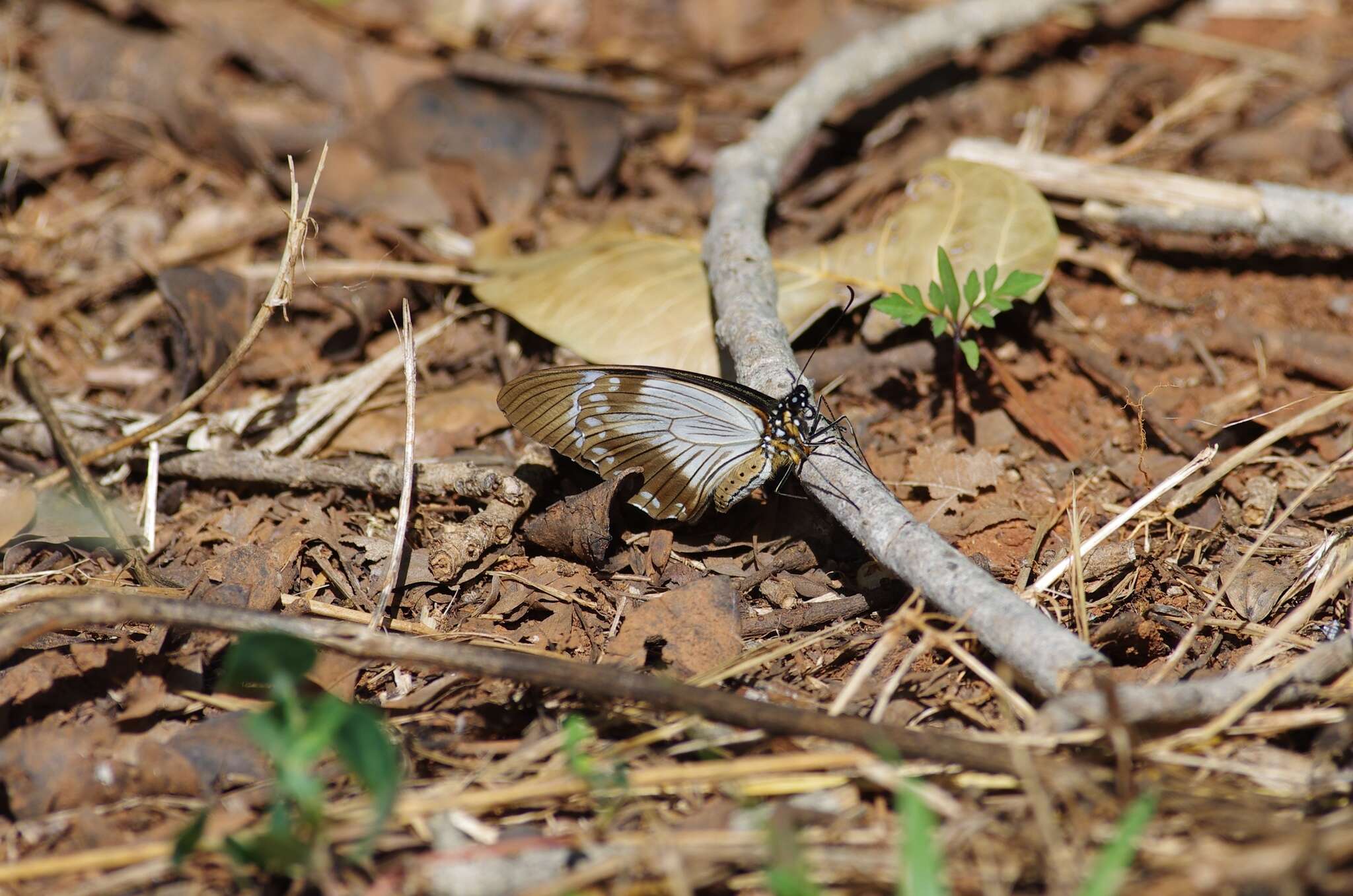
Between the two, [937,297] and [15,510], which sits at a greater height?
[937,297]

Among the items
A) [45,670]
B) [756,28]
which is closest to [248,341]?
[45,670]

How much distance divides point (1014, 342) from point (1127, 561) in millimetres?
1244

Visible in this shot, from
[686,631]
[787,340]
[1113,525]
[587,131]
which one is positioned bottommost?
[686,631]

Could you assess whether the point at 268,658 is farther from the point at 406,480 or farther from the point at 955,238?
the point at 955,238

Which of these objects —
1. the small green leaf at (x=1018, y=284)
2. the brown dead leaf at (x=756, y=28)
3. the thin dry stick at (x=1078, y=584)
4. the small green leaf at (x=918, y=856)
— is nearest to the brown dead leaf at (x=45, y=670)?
the small green leaf at (x=918, y=856)

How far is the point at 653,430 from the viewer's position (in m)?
3.36

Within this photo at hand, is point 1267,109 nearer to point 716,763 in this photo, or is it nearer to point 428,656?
point 716,763

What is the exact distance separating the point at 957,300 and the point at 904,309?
0.19 metres

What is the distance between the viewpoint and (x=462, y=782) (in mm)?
2320

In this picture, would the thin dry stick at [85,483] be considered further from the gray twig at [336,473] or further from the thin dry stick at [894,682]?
the thin dry stick at [894,682]

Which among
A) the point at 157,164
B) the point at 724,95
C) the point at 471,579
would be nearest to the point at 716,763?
the point at 471,579

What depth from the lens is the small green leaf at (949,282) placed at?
3.43 meters

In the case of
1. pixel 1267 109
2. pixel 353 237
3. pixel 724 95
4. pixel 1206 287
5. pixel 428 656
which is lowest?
pixel 428 656

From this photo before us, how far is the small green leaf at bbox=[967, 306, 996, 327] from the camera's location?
3.42 m
